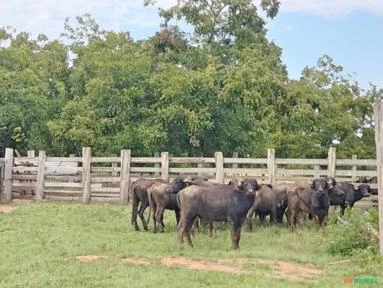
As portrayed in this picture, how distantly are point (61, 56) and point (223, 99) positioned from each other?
1305 cm

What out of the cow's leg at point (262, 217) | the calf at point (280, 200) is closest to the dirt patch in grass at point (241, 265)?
the cow's leg at point (262, 217)

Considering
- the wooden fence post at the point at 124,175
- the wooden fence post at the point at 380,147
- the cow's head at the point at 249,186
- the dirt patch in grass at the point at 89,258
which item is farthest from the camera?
the wooden fence post at the point at 124,175

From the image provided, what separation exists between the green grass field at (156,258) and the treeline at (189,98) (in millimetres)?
8572

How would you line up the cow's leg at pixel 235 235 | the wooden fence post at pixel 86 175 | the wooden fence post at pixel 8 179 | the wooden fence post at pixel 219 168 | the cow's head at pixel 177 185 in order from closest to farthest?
the cow's leg at pixel 235 235
the cow's head at pixel 177 185
the wooden fence post at pixel 219 168
the wooden fence post at pixel 86 175
the wooden fence post at pixel 8 179

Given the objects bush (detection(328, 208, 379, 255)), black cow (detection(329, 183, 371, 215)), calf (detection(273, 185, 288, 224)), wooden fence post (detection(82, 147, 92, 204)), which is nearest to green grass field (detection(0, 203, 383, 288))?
bush (detection(328, 208, 379, 255))

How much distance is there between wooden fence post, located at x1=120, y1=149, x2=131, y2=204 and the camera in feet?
66.6

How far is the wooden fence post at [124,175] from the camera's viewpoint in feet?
66.6

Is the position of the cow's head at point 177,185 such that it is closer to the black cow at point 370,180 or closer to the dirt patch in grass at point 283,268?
the dirt patch in grass at point 283,268

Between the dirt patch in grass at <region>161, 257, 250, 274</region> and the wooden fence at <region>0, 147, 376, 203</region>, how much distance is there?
29.7 feet

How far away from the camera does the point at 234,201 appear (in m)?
11.9

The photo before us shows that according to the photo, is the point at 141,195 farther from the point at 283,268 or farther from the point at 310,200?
the point at 283,268

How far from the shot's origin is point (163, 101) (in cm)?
2306

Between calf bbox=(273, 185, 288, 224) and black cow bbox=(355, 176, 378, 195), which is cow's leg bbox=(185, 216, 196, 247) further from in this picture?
black cow bbox=(355, 176, 378, 195)

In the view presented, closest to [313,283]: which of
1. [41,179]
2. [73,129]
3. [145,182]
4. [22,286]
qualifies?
[22,286]
